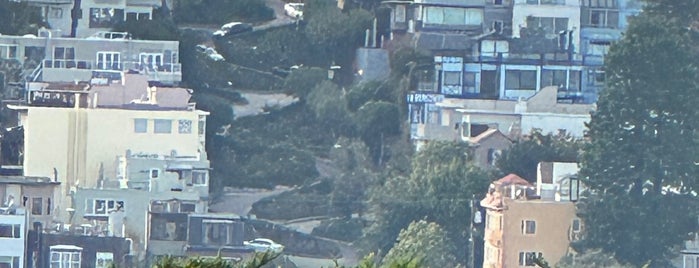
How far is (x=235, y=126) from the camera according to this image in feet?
212

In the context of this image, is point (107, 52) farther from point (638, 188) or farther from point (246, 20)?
point (638, 188)

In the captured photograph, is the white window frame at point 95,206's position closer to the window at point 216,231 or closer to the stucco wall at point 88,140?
the stucco wall at point 88,140

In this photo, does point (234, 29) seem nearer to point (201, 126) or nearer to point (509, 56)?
point (509, 56)

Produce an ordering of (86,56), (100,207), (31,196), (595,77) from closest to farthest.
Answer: (31,196) → (100,207) → (86,56) → (595,77)

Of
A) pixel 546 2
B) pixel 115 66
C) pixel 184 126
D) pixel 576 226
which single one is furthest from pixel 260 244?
pixel 546 2

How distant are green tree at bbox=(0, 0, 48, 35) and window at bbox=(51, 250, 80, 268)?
1348 centimetres

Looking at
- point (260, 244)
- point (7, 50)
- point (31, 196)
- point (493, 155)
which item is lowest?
point (260, 244)

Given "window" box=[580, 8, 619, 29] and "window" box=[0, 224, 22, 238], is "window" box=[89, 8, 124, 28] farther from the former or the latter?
"window" box=[0, 224, 22, 238]

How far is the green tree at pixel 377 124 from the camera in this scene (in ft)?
216

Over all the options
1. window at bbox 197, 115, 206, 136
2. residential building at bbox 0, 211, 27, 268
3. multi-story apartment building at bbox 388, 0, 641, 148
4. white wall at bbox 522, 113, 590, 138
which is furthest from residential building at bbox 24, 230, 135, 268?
white wall at bbox 522, 113, 590, 138

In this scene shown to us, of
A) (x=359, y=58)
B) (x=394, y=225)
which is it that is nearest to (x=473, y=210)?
(x=394, y=225)

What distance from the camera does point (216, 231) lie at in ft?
186

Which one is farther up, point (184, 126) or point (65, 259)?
point (184, 126)

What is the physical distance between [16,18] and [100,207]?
35.2ft
